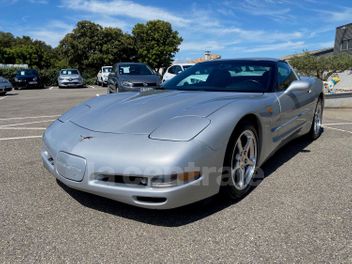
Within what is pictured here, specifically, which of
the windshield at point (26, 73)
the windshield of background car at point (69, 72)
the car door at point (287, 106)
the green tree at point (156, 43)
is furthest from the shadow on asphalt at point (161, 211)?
the green tree at point (156, 43)

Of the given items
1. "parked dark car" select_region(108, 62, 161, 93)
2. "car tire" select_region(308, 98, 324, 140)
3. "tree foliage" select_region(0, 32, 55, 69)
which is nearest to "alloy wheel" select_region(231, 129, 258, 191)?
"car tire" select_region(308, 98, 324, 140)

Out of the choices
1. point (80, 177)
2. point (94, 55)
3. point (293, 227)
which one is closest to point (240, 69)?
point (293, 227)

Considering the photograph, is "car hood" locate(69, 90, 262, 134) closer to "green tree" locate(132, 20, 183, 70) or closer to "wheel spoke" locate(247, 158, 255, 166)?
"wheel spoke" locate(247, 158, 255, 166)

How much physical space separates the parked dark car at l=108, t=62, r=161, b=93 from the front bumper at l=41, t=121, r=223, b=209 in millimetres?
7354

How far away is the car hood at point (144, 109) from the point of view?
2.58m

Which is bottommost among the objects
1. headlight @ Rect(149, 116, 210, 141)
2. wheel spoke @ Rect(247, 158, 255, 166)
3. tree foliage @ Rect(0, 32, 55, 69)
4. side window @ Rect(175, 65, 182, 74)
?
wheel spoke @ Rect(247, 158, 255, 166)

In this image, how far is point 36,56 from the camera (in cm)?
6128

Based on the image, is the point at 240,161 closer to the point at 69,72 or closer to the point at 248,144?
the point at 248,144

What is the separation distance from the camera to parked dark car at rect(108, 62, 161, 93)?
10.2 metres

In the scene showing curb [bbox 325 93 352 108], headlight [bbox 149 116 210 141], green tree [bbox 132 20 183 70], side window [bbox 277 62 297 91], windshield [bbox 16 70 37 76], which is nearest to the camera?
headlight [bbox 149 116 210 141]

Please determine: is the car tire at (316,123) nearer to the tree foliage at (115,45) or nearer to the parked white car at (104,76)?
the parked white car at (104,76)

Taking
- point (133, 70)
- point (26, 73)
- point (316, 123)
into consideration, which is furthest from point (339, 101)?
point (26, 73)

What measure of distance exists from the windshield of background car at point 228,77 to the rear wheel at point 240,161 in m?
0.67

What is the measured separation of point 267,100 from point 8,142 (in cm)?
387
